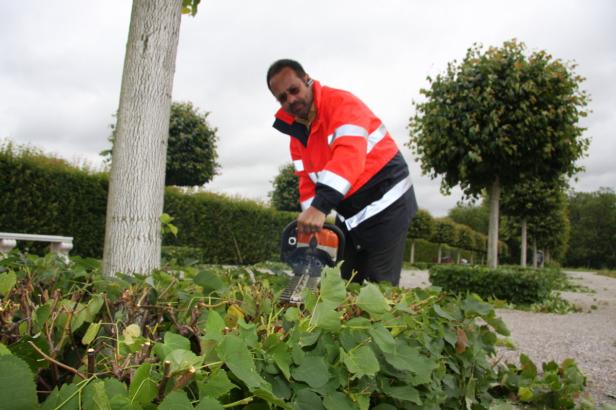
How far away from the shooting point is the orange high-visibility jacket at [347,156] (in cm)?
233

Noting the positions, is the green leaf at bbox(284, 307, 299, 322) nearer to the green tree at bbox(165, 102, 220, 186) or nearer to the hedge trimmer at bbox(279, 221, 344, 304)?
the hedge trimmer at bbox(279, 221, 344, 304)

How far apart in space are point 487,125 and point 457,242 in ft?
112

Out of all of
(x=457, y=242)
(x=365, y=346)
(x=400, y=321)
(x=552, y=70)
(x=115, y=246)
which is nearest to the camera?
(x=365, y=346)

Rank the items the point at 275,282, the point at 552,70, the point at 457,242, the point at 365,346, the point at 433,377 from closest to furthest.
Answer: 1. the point at 365,346
2. the point at 433,377
3. the point at 275,282
4. the point at 552,70
5. the point at 457,242

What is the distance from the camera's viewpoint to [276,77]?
8.71 feet

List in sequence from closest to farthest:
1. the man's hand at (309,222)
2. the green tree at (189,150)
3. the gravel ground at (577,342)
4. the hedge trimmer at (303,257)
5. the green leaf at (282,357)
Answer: the green leaf at (282,357), the hedge trimmer at (303,257), the man's hand at (309,222), the gravel ground at (577,342), the green tree at (189,150)

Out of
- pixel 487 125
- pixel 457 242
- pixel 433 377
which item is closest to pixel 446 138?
pixel 487 125

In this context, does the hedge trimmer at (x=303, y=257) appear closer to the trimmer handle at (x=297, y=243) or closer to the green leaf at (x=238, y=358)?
the trimmer handle at (x=297, y=243)

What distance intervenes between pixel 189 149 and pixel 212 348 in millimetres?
18843

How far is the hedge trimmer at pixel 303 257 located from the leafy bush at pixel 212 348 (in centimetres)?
21

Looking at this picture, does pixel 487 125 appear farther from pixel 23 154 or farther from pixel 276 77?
pixel 23 154

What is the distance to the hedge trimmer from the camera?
4.67 ft

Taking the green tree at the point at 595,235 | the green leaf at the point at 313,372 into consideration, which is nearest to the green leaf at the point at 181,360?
the green leaf at the point at 313,372

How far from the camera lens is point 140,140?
101 inches
